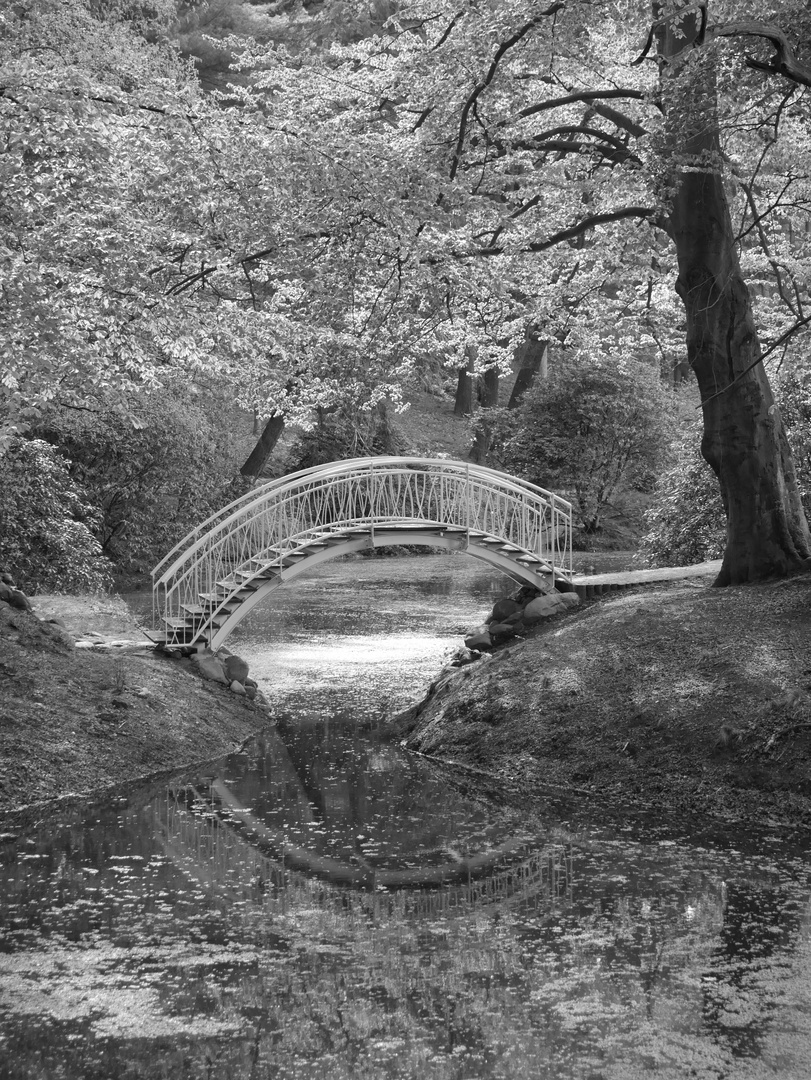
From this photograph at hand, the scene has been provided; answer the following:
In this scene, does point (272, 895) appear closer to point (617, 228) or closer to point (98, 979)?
point (98, 979)

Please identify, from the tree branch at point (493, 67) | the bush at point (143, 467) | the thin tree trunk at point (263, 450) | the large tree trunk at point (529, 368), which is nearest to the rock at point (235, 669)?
the tree branch at point (493, 67)

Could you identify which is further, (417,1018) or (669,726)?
(669,726)

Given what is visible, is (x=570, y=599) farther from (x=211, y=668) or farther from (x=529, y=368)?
(x=529, y=368)

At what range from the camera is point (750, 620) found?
1102 cm

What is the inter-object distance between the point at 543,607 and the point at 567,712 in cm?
305

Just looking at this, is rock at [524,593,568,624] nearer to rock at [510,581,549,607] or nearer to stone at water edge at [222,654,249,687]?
rock at [510,581,549,607]

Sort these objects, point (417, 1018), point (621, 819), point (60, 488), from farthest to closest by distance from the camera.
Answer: point (60, 488) < point (621, 819) < point (417, 1018)

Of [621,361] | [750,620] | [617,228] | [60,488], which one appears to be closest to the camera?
[750,620]

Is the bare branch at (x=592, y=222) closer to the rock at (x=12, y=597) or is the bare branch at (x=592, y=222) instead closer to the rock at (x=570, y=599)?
the rock at (x=570, y=599)

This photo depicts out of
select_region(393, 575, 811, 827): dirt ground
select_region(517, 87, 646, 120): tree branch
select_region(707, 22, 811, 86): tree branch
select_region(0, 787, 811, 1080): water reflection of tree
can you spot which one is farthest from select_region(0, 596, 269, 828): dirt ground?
select_region(707, 22, 811, 86): tree branch

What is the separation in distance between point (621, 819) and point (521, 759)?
5.34 ft

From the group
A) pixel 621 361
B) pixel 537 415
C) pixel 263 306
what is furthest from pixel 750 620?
pixel 537 415

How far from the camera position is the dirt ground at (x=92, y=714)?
9602 millimetres

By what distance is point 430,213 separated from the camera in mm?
11016
